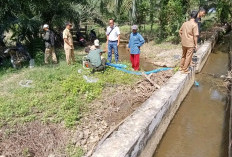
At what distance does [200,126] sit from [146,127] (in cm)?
215

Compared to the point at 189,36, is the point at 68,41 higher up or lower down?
lower down

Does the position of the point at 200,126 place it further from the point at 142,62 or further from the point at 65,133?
the point at 142,62

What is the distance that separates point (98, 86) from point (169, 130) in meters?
2.22

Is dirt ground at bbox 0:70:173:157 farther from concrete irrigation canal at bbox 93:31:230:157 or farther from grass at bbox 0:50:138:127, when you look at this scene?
concrete irrigation canal at bbox 93:31:230:157

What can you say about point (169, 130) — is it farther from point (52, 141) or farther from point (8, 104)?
point (8, 104)

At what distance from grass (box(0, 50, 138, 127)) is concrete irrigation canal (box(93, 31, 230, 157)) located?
1403 millimetres

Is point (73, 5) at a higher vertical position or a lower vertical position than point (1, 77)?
higher

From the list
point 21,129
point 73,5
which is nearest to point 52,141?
point 21,129

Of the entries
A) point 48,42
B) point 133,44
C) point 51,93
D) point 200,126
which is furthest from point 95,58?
point 200,126

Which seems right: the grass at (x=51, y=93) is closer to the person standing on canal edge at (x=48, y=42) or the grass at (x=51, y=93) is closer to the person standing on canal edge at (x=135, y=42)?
the person standing on canal edge at (x=48, y=42)

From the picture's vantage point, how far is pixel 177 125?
5.88 metres

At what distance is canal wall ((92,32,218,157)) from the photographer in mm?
3723

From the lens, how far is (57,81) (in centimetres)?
686

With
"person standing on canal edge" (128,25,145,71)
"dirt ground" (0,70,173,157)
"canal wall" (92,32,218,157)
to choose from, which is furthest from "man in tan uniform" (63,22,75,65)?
"canal wall" (92,32,218,157)
